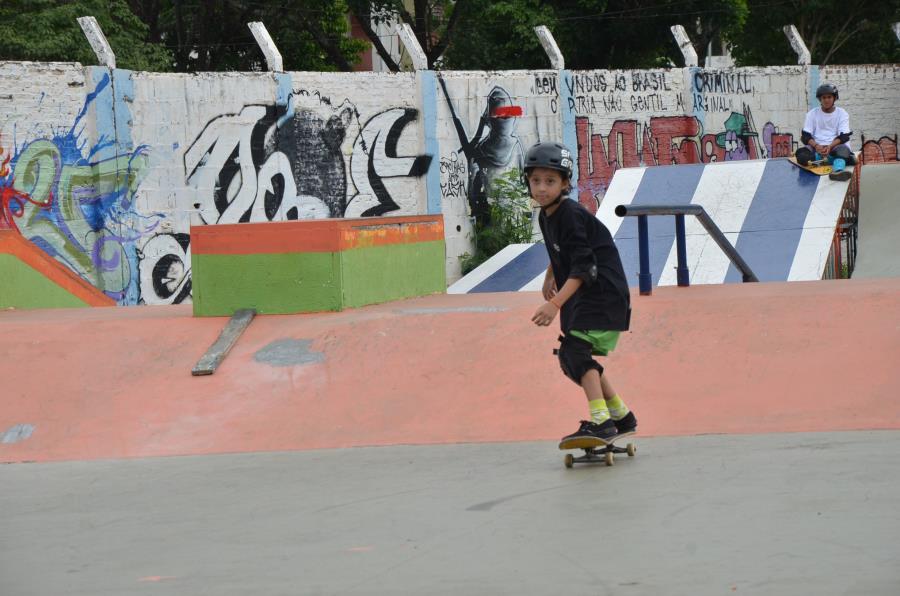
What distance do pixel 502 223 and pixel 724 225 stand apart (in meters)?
5.56

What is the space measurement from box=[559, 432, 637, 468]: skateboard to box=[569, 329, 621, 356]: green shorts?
42 cm

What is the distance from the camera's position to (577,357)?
5852 mm

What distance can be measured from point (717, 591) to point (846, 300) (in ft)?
16.2

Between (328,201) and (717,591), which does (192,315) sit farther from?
(328,201)

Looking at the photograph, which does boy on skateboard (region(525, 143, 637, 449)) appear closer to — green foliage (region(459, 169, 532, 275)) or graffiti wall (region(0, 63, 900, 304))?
graffiti wall (region(0, 63, 900, 304))

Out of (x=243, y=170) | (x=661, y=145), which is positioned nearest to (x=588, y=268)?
(x=243, y=170)

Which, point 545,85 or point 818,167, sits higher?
point 545,85

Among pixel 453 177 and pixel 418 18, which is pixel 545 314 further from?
pixel 418 18

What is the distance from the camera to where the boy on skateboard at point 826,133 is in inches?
552

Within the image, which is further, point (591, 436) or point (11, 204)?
point (11, 204)

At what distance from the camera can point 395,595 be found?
12.2 feet

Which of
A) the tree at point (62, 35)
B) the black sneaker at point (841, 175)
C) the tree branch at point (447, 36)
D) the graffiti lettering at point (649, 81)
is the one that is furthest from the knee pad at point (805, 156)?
the tree branch at point (447, 36)

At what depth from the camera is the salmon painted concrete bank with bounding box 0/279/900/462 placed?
6.95 m

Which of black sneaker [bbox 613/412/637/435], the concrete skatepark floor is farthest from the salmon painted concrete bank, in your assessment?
black sneaker [bbox 613/412/637/435]
